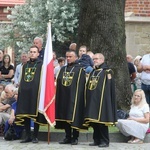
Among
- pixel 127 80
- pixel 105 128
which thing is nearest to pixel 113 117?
pixel 105 128

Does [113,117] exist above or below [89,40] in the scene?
below

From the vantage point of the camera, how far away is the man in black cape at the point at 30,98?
12.6 meters

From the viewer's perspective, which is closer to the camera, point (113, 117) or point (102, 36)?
point (113, 117)

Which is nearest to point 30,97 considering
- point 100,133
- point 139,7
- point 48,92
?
point 48,92

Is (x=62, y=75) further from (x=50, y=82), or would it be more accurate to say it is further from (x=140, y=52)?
(x=140, y=52)

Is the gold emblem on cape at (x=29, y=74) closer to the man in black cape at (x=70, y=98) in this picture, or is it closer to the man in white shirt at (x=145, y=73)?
the man in black cape at (x=70, y=98)

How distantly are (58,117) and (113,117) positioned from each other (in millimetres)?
1085

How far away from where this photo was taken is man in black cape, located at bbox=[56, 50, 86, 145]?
12.5 metres

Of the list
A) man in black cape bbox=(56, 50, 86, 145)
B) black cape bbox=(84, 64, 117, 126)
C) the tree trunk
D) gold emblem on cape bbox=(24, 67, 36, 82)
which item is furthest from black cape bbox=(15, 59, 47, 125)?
the tree trunk

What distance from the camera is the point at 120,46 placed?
15.7 m

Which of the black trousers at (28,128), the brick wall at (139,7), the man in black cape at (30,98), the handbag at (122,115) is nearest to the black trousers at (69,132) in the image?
the man in black cape at (30,98)

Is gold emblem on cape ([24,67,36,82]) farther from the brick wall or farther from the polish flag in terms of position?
the brick wall

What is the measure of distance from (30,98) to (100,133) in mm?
1491

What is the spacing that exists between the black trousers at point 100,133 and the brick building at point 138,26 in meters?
9.31
